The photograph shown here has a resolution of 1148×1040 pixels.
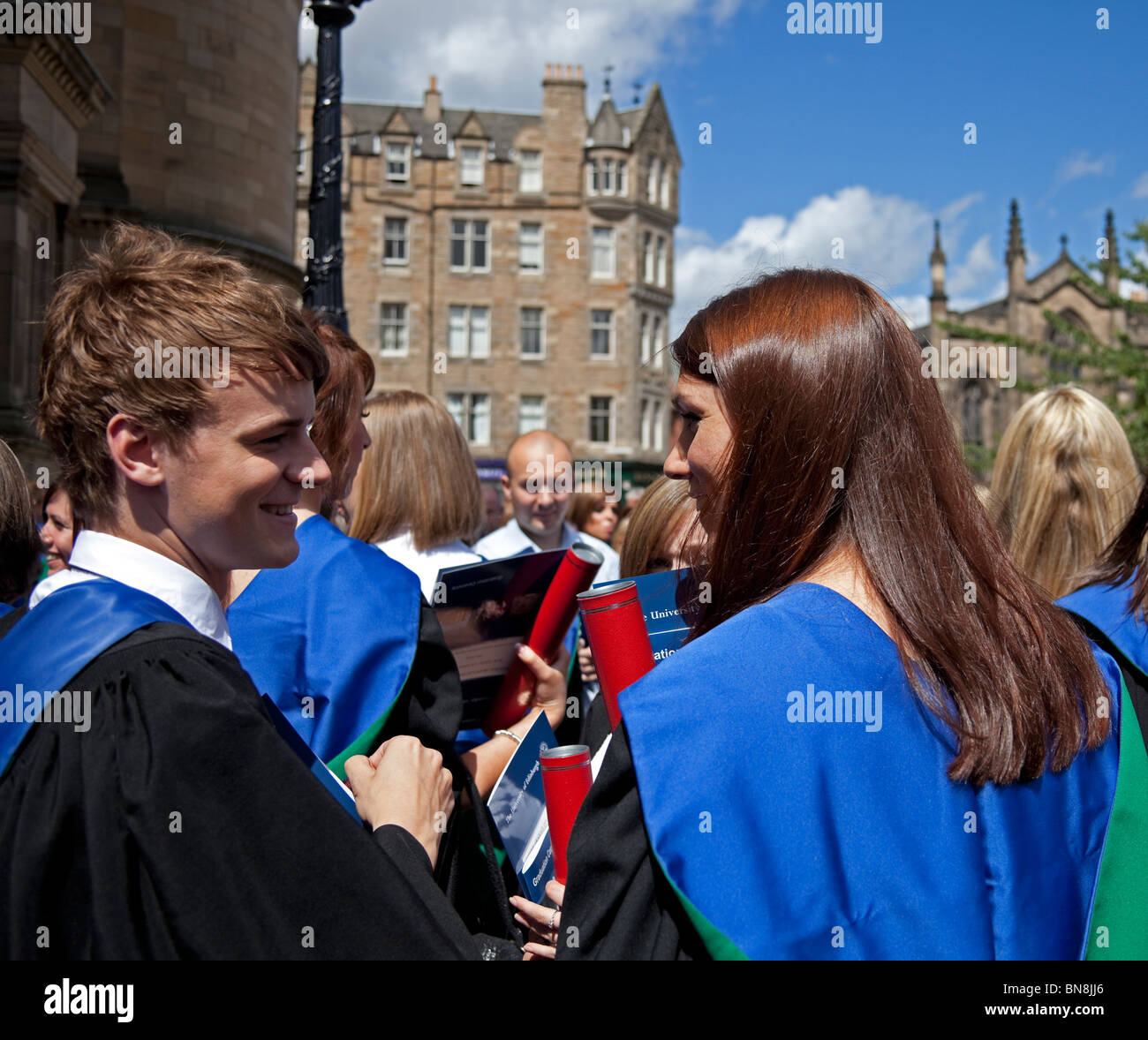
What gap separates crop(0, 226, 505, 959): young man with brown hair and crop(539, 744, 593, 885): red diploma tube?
0.82 ft

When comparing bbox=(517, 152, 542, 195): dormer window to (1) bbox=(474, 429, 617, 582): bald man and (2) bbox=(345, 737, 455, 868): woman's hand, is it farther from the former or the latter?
(2) bbox=(345, 737, 455, 868): woman's hand

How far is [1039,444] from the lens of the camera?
3.50 meters

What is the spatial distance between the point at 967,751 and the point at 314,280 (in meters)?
6.18

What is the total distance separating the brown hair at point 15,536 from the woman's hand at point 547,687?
1.44 meters

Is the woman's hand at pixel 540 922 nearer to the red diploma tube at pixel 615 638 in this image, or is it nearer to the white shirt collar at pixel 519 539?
the red diploma tube at pixel 615 638

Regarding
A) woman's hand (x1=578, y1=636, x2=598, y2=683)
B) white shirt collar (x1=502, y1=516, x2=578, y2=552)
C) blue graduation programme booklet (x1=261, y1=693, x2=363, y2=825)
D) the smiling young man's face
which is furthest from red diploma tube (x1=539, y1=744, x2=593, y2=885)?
white shirt collar (x1=502, y1=516, x2=578, y2=552)

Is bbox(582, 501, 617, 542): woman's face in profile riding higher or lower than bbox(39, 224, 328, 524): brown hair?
lower

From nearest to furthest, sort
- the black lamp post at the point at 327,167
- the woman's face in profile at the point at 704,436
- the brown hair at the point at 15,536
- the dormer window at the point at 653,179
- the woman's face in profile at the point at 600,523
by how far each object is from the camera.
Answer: the woman's face in profile at the point at 704,436, the brown hair at the point at 15,536, the black lamp post at the point at 327,167, the woman's face in profile at the point at 600,523, the dormer window at the point at 653,179

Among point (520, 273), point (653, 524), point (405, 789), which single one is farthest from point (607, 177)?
point (405, 789)

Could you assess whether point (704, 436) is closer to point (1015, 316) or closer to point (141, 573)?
point (141, 573)

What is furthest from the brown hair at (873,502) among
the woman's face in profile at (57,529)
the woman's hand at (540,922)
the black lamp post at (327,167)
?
the black lamp post at (327,167)

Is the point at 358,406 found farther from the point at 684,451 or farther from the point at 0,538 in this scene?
the point at 684,451

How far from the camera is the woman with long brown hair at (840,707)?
1.49 m

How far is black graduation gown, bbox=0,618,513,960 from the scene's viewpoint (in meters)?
1.47
